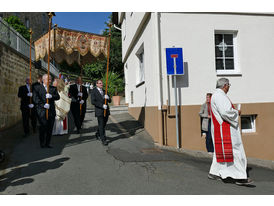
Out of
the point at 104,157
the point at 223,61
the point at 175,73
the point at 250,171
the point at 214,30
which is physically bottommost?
the point at 250,171

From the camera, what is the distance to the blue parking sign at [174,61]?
6.50 metres

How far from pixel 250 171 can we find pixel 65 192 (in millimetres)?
4080

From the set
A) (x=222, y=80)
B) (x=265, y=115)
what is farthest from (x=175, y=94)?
(x=265, y=115)

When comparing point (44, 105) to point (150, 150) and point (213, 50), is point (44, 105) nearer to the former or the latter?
point (150, 150)

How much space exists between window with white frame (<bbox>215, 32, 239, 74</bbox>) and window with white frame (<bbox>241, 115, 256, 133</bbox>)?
157 centimetres

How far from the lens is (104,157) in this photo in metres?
5.38

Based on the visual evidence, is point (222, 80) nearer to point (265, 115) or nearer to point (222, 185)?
point (222, 185)

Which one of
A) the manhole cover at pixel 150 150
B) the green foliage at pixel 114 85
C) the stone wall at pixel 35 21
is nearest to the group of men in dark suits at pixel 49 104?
the manhole cover at pixel 150 150

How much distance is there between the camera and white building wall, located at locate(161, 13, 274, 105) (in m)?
6.91

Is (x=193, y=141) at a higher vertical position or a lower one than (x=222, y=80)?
lower

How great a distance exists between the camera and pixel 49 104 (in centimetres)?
593

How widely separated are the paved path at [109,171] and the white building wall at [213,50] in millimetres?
2108

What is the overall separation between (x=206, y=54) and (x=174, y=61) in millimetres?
1249

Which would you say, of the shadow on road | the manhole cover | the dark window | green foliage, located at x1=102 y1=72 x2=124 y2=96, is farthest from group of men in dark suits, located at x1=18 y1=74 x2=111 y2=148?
green foliage, located at x1=102 y1=72 x2=124 y2=96
